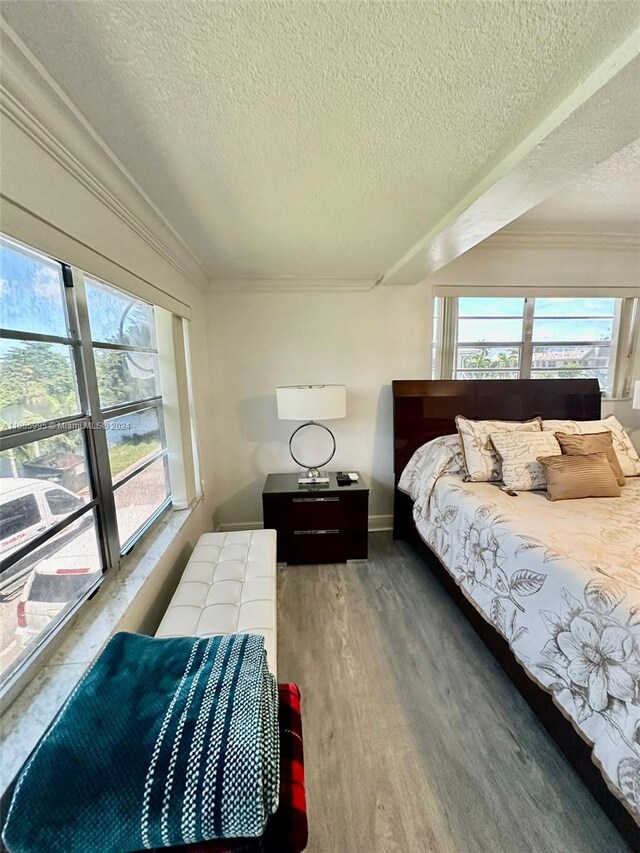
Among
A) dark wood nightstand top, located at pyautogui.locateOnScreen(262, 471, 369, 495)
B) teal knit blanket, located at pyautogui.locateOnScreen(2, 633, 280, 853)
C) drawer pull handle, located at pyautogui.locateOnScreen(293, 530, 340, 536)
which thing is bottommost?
drawer pull handle, located at pyautogui.locateOnScreen(293, 530, 340, 536)

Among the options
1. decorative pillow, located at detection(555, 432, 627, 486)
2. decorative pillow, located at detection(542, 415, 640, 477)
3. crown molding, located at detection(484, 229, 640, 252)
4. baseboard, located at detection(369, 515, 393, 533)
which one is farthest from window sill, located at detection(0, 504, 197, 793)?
crown molding, located at detection(484, 229, 640, 252)

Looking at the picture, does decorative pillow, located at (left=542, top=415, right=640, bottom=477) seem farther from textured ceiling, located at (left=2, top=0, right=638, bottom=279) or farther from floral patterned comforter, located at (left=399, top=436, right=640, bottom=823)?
textured ceiling, located at (left=2, top=0, right=638, bottom=279)

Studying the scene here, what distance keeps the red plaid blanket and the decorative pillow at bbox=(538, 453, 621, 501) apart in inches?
70.1

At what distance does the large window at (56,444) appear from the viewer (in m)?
1.00

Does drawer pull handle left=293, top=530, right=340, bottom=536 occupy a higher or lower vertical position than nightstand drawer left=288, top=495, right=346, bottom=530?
lower

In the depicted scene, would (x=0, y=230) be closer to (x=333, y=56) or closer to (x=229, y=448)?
(x=333, y=56)

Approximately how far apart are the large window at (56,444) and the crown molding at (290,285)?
122 centimetres

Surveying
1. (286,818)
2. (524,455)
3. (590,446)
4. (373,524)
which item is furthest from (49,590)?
(590,446)

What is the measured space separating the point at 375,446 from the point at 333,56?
261cm

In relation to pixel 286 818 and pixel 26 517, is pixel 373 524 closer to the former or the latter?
pixel 286 818

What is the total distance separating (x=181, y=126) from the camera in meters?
1.08

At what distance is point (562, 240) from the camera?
112 inches

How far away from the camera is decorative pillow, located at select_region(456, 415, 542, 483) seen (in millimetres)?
2307

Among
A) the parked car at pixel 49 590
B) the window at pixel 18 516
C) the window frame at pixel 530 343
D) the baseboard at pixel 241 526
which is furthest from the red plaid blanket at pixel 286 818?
the window frame at pixel 530 343
